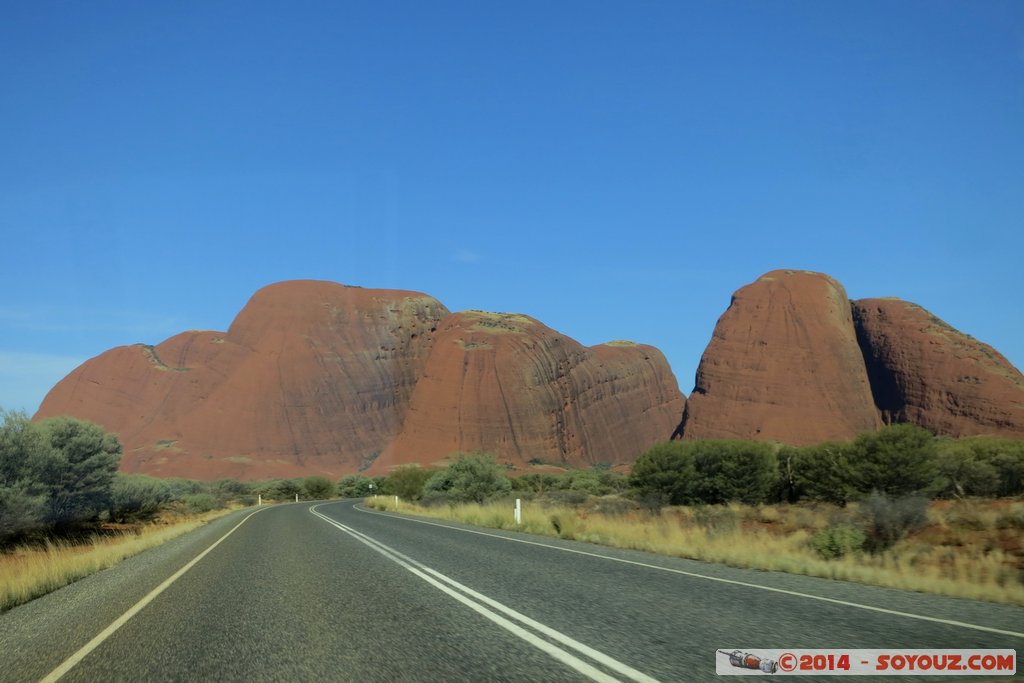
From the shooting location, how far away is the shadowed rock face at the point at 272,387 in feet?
374

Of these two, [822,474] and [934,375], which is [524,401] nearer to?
[934,375]

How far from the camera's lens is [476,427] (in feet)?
355

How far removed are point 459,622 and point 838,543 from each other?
33.2 ft

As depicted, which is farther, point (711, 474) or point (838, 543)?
point (711, 474)

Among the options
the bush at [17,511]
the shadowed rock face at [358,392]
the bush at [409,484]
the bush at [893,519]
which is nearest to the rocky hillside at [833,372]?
the shadowed rock face at [358,392]

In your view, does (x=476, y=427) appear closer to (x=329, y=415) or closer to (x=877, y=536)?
(x=329, y=415)

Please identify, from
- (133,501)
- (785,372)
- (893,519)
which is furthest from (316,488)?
(893,519)

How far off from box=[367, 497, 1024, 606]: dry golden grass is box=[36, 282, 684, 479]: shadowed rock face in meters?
84.2

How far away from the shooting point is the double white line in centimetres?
493

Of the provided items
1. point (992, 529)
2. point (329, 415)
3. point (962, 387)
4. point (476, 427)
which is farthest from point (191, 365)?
Answer: point (992, 529)

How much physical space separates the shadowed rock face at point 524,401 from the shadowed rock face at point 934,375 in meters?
37.8

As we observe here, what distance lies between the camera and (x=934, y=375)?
94250mm

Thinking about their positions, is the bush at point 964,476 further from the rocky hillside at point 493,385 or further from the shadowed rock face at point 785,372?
the rocky hillside at point 493,385

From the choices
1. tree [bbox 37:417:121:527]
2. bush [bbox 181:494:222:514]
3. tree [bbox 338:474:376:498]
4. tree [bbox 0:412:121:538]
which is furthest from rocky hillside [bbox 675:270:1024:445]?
tree [bbox 0:412:121:538]
